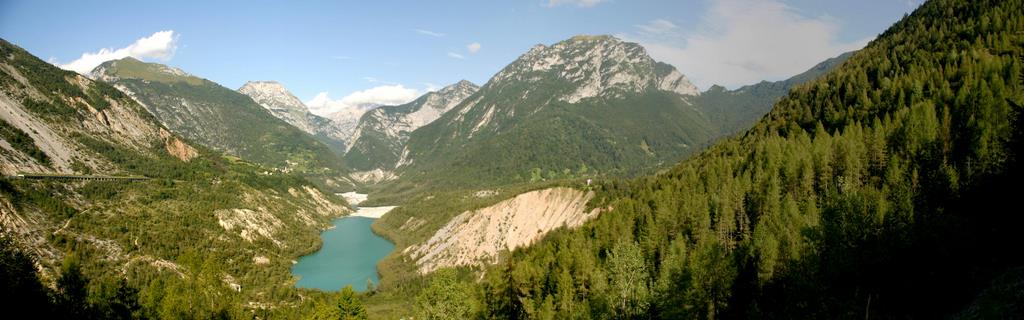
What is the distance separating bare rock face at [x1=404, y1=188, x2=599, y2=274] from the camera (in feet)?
386

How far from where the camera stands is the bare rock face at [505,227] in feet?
386

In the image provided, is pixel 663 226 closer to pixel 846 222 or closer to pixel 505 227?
pixel 846 222

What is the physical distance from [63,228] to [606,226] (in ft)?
282

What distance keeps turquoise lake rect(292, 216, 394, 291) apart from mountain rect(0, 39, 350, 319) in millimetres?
5007

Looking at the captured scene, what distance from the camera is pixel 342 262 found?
144 metres

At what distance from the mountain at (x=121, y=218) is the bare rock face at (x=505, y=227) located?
3597 cm

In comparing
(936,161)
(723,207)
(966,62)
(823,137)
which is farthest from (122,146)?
(966,62)

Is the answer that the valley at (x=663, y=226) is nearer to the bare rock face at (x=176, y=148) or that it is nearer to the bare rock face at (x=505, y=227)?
the bare rock face at (x=505, y=227)

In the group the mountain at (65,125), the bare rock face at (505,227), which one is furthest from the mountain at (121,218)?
the bare rock face at (505,227)

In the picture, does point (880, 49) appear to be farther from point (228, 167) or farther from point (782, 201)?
point (228, 167)

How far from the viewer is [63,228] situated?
8475cm

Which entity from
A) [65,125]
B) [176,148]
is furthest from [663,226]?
[176,148]

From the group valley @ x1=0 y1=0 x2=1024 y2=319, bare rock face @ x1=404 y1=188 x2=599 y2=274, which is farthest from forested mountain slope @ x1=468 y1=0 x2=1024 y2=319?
bare rock face @ x1=404 y1=188 x2=599 y2=274

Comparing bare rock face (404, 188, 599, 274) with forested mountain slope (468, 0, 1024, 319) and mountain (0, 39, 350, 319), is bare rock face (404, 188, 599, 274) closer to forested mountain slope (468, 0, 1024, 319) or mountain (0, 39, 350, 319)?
forested mountain slope (468, 0, 1024, 319)
